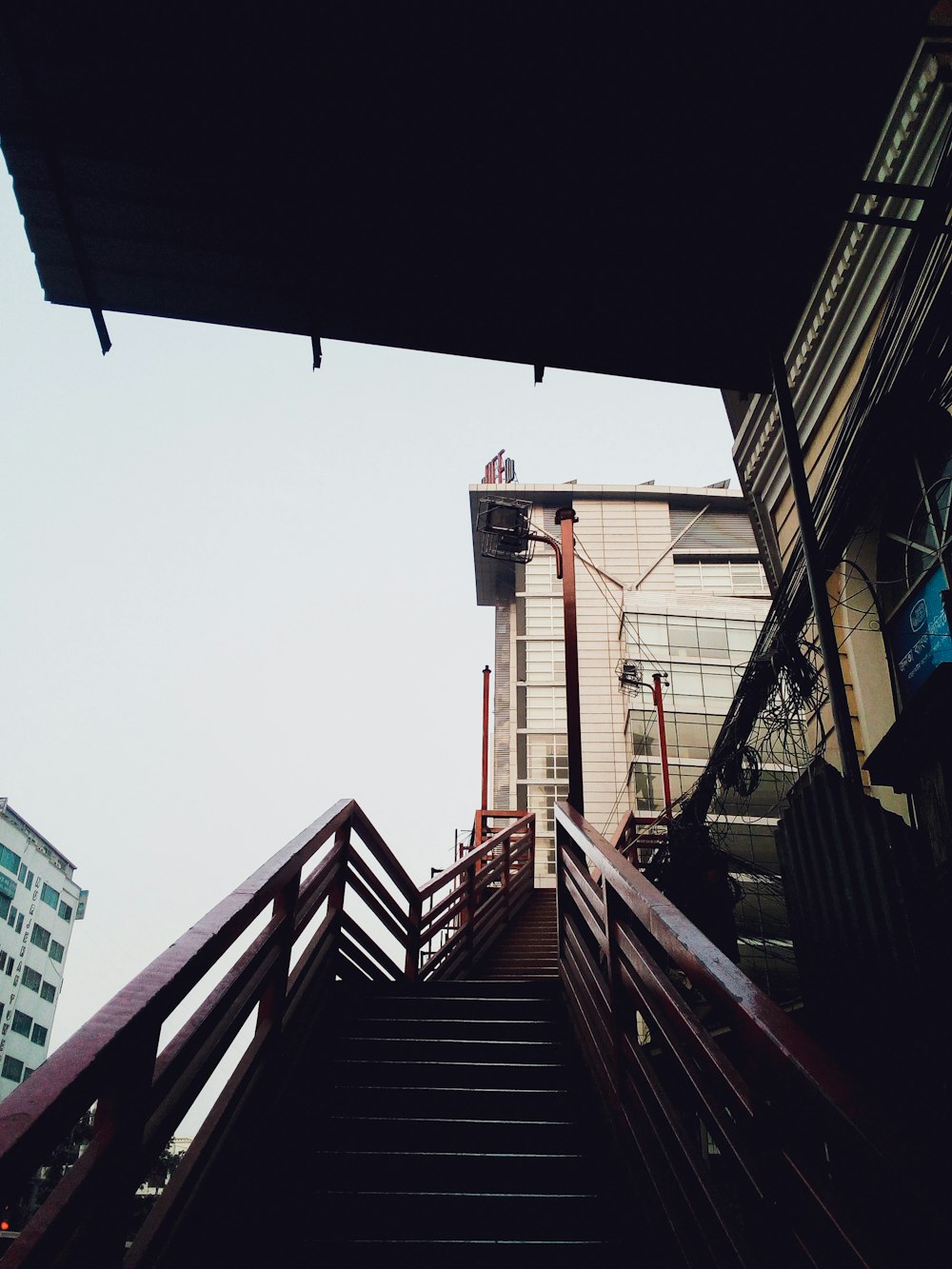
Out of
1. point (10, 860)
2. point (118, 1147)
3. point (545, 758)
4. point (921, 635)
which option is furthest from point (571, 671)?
point (10, 860)

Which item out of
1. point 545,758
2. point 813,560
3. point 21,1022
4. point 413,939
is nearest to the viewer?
point 813,560

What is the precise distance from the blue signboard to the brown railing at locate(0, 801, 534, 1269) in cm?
391

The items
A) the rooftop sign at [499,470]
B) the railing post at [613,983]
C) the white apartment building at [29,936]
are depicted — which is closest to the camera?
the railing post at [613,983]

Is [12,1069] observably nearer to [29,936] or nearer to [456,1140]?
[29,936]

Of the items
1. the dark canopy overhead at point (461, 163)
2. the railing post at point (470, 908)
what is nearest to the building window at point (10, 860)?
the railing post at point (470, 908)

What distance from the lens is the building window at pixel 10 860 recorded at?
1925 inches

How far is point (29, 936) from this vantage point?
53.0 meters

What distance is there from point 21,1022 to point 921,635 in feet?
198

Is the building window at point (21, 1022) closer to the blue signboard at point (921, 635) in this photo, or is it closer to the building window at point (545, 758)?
the building window at point (545, 758)

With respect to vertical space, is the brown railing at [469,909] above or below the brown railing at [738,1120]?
above

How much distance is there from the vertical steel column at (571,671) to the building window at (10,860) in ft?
174

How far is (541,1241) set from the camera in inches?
105

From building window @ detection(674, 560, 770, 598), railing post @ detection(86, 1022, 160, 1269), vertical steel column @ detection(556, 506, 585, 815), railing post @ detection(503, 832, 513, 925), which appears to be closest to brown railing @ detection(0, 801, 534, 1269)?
railing post @ detection(86, 1022, 160, 1269)

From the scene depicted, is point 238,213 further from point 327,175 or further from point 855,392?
point 855,392
